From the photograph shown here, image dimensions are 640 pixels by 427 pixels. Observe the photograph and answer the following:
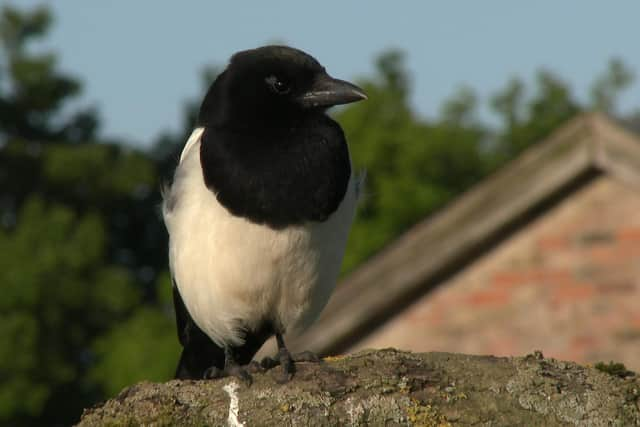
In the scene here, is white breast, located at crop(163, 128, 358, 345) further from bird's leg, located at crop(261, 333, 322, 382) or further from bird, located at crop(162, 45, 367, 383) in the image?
bird's leg, located at crop(261, 333, 322, 382)

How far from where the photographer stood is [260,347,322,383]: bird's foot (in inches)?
176

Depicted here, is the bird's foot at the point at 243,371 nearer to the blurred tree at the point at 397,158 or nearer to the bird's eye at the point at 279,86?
the bird's eye at the point at 279,86

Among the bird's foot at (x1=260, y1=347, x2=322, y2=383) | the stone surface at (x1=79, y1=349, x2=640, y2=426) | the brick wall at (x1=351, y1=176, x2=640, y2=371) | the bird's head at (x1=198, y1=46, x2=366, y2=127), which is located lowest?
the stone surface at (x1=79, y1=349, x2=640, y2=426)

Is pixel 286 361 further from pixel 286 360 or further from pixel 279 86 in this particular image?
pixel 279 86

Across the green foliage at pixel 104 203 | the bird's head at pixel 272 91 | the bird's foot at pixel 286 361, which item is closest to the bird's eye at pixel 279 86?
the bird's head at pixel 272 91

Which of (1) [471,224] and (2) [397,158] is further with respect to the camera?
(2) [397,158]

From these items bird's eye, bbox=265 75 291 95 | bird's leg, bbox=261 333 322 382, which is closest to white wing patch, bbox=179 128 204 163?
bird's eye, bbox=265 75 291 95

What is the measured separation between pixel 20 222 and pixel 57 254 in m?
2.60

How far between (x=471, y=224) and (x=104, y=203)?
2514 cm

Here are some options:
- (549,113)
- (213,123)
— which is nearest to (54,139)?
(549,113)

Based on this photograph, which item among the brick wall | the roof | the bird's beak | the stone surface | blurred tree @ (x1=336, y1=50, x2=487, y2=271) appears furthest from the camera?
blurred tree @ (x1=336, y1=50, x2=487, y2=271)

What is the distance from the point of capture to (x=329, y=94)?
605 centimetres

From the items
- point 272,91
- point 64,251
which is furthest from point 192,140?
point 64,251

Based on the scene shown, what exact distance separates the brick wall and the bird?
5201 millimetres
